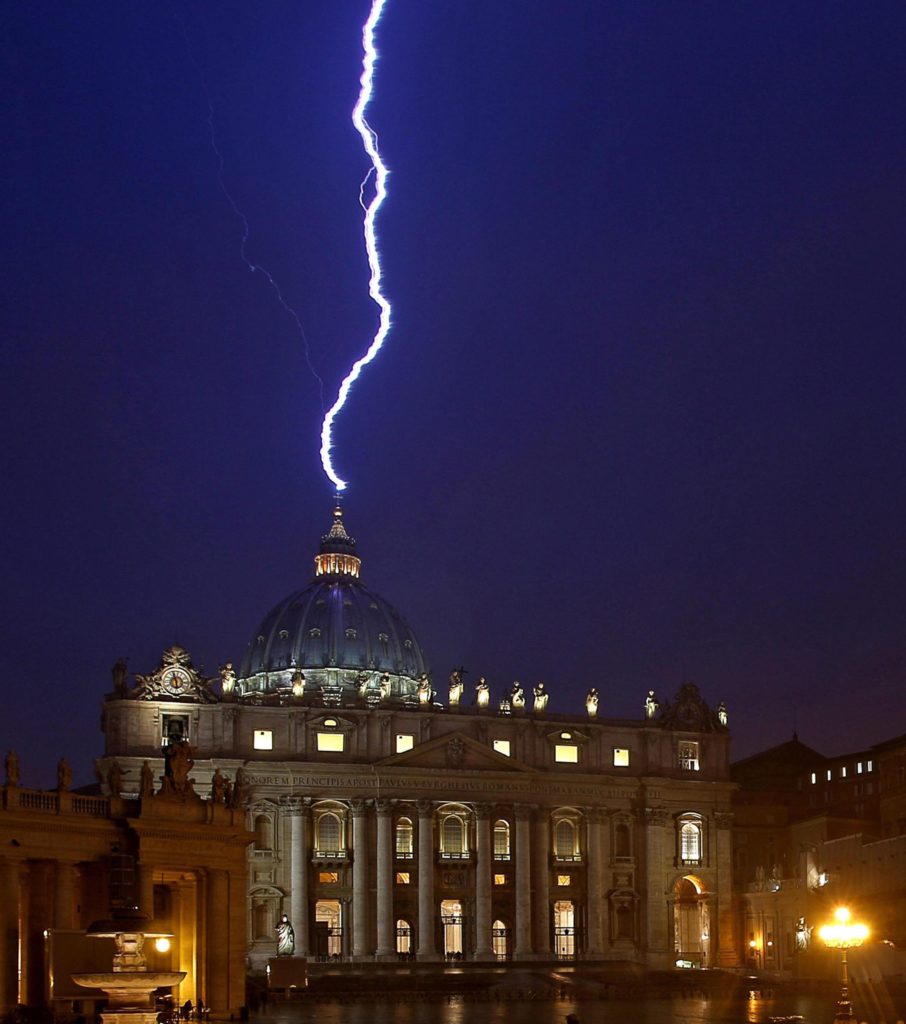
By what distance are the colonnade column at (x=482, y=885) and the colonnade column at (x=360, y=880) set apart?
26.5ft

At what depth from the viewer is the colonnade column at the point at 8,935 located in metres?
52.5

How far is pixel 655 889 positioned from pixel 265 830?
29584 millimetres

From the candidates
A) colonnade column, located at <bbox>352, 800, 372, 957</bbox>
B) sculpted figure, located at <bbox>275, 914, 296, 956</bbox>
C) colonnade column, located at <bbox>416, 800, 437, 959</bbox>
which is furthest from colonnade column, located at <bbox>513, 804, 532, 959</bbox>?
sculpted figure, located at <bbox>275, 914, 296, 956</bbox>

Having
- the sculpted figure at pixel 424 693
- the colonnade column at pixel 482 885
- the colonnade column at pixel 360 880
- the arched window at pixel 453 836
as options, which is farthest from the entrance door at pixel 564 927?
the sculpted figure at pixel 424 693

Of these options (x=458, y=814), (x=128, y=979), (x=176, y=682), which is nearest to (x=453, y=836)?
(x=458, y=814)

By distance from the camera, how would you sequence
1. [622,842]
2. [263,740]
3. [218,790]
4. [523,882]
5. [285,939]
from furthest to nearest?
[622,842], [523,882], [263,740], [285,939], [218,790]

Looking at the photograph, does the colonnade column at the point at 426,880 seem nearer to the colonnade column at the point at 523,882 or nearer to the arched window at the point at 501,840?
the arched window at the point at 501,840

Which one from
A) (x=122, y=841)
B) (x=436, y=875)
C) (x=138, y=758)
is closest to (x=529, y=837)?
(x=436, y=875)

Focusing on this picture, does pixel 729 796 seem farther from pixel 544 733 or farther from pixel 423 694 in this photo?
pixel 423 694

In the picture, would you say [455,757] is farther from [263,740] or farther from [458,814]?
[263,740]

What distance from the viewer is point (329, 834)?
409ft

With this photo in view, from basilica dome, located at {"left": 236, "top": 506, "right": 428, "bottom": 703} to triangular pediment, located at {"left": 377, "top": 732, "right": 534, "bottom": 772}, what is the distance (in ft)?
53.6

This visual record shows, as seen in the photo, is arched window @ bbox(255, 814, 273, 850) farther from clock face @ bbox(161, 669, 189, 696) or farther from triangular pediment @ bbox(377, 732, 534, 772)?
clock face @ bbox(161, 669, 189, 696)

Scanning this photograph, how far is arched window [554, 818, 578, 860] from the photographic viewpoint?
13125 cm
